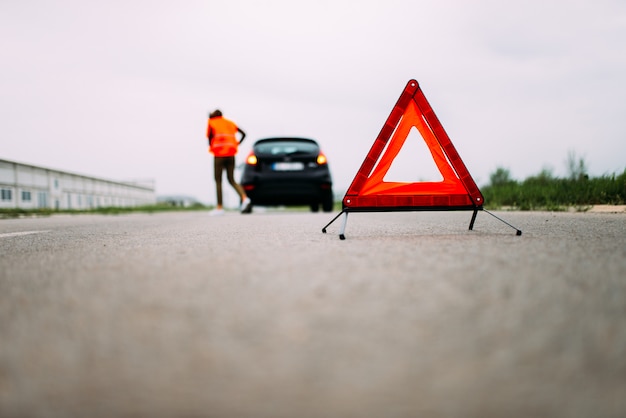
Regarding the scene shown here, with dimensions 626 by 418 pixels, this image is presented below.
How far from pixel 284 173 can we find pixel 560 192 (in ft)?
18.5

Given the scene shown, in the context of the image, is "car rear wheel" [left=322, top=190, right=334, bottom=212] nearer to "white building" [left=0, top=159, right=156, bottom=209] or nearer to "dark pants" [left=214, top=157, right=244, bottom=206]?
"dark pants" [left=214, top=157, right=244, bottom=206]

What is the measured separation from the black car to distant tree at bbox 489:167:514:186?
5806 mm

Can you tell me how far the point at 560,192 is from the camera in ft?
35.4

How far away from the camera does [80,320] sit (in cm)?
162

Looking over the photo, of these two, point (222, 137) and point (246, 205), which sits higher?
point (222, 137)

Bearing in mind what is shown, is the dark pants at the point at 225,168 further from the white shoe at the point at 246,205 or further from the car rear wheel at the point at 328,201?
the car rear wheel at the point at 328,201

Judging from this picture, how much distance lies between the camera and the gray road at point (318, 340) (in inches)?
42.3

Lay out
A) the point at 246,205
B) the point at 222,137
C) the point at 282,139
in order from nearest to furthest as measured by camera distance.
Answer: the point at 246,205
the point at 282,139
the point at 222,137

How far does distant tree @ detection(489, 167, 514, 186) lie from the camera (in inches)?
588

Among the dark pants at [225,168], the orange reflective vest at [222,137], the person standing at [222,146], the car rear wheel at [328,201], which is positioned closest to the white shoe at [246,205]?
the person standing at [222,146]

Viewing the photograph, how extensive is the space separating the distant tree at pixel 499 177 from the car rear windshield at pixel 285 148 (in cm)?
604

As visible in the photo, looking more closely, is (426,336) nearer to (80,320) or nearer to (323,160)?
(80,320)

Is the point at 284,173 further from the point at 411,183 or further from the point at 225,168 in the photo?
the point at 411,183

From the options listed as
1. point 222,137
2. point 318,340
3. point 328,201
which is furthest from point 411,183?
point 222,137
